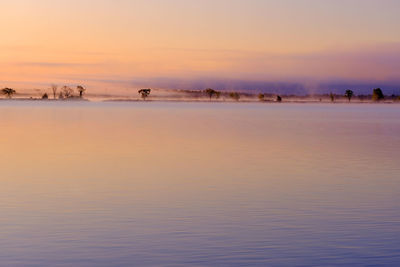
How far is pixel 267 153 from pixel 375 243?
23.6 m

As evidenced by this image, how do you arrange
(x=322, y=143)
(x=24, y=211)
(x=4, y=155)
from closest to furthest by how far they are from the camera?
(x=24, y=211) < (x=4, y=155) < (x=322, y=143)

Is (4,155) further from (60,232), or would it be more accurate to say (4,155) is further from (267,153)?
(60,232)

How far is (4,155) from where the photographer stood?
3541 centimetres

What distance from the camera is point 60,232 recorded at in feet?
50.8

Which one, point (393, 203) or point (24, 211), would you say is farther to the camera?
point (393, 203)

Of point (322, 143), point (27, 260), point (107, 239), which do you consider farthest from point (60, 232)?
point (322, 143)

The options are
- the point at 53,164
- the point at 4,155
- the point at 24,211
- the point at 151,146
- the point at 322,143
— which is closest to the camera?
the point at 24,211

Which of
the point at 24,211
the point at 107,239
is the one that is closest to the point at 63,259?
the point at 107,239

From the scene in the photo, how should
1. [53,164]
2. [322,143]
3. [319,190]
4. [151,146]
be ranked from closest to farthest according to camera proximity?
[319,190] → [53,164] → [151,146] → [322,143]

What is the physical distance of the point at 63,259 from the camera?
13.0 meters

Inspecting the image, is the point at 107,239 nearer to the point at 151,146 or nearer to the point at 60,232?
the point at 60,232

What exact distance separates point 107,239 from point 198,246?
2.12 metres

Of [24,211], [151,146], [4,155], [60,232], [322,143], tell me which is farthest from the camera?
[322,143]

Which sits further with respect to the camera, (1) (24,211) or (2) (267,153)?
(2) (267,153)
